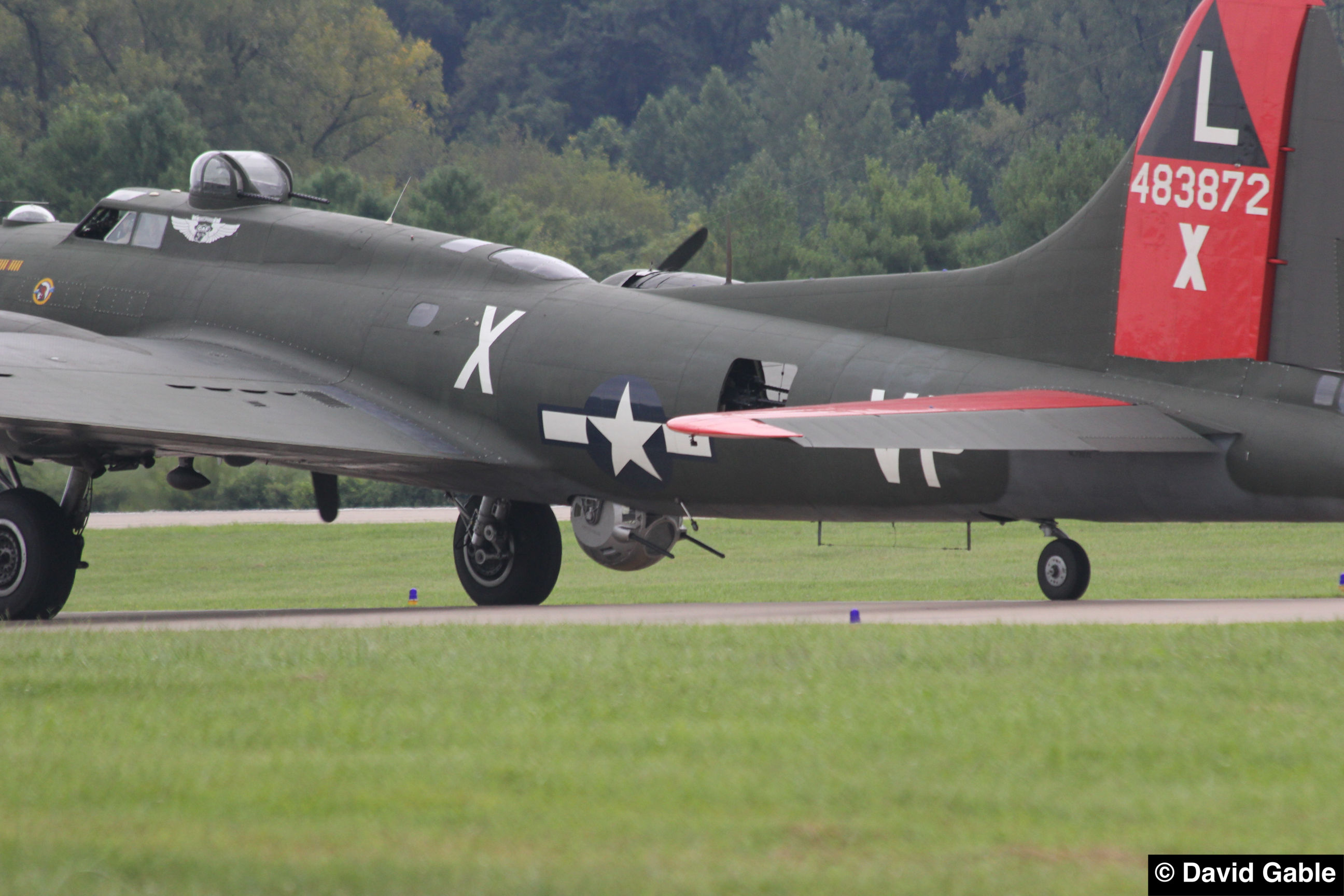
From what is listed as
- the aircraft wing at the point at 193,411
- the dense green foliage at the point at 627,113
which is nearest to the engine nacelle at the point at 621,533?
the aircraft wing at the point at 193,411

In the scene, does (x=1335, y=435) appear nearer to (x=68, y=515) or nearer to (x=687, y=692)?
(x=687, y=692)

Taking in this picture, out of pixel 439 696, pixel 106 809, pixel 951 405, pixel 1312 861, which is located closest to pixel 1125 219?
pixel 951 405

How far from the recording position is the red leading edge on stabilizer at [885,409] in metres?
13.6

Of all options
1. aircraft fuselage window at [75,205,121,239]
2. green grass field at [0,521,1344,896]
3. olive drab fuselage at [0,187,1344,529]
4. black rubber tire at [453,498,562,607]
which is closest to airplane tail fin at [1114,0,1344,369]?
olive drab fuselage at [0,187,1344,529]

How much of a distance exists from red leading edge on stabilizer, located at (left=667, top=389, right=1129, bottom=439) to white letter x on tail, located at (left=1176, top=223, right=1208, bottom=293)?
124 centimetres

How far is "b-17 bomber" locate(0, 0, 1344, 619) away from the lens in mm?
15289

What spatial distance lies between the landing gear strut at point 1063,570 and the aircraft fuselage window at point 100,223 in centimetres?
1302

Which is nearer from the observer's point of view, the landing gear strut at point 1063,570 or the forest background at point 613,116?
the landing gear strut at point 1063,570

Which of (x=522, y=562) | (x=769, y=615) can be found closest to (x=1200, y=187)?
(x=769, y=615)

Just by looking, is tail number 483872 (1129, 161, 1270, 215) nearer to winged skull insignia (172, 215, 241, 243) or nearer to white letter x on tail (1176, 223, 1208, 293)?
white letter x on tail (1176, 223, 1208, 293)

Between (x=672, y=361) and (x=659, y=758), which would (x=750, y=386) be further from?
(x=659, y=758)

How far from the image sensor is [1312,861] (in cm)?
635

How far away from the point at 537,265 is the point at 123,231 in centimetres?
606

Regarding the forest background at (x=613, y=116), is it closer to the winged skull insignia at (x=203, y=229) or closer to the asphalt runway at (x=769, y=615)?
the winged skull insignia at (x=203, y=229)
